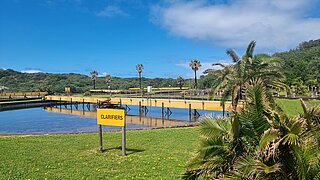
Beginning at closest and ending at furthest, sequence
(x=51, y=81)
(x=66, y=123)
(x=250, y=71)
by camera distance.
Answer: (x=250, y=71)
(x=66, y=123)
(x=51, y=81)

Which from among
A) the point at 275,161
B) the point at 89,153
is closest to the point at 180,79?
the point at 89,153

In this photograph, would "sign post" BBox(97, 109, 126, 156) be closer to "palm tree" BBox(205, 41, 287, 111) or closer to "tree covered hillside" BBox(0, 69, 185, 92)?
"palm tree" BBox(205, 41, 287, 111)

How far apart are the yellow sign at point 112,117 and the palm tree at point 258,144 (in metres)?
5.95

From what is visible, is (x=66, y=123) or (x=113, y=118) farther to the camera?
(x=66, y=123)

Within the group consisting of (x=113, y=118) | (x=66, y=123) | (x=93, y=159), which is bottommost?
→ (x=66, y=123)

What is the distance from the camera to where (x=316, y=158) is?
4.04 metres

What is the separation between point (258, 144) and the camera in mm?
4746

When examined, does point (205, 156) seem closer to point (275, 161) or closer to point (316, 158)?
point (275, 161)

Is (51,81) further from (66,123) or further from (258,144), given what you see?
(258,144)

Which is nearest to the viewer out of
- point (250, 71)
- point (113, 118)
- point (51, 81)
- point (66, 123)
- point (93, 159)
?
point (93, 159)

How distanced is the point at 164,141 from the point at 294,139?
32.8 ft

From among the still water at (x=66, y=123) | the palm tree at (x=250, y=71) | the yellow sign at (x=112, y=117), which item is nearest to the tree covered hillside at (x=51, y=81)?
the still water at (x=66, y=123)

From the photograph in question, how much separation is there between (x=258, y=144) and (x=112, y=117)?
292 inches

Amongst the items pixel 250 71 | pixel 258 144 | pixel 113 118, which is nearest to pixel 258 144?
pixel 258 144
